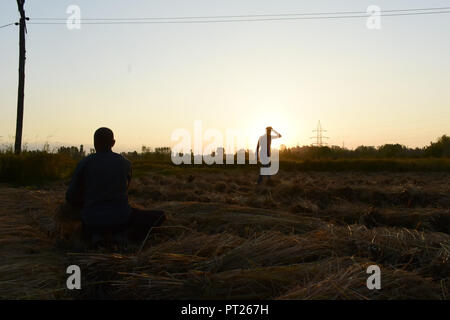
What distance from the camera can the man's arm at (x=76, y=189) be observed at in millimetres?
4129

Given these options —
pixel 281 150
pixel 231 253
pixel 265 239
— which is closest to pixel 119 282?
pixel 231 253

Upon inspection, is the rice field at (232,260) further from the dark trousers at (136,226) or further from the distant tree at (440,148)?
the distant tree at (440,148)

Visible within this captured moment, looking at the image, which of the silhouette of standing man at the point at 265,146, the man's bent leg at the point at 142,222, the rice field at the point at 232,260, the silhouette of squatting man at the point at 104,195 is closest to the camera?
the rice field at the point at 232,260

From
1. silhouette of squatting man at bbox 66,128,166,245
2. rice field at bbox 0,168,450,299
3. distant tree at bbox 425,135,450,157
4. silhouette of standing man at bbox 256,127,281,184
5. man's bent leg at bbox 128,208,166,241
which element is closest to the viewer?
rice field at bbox 0,168,450,299

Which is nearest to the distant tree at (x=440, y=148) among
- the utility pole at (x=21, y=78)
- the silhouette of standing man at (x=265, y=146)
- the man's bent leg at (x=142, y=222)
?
the silhouette of standing man at (x=265, y=146)

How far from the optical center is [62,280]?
9.93 feet

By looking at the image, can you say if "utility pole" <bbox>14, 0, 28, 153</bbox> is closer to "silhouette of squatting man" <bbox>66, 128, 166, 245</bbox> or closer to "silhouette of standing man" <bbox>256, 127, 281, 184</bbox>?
"silhouette of standing man" <bbox>256, 127, 281, 184</bbox>

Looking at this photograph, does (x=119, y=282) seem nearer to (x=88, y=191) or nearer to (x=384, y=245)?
(x=88, y=191)

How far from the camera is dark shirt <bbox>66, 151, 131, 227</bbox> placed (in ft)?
13.5

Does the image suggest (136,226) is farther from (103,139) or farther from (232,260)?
(232,260)

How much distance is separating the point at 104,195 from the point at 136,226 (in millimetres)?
460

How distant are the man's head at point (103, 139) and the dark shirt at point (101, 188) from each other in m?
0.06

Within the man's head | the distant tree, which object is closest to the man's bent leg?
the man's head
